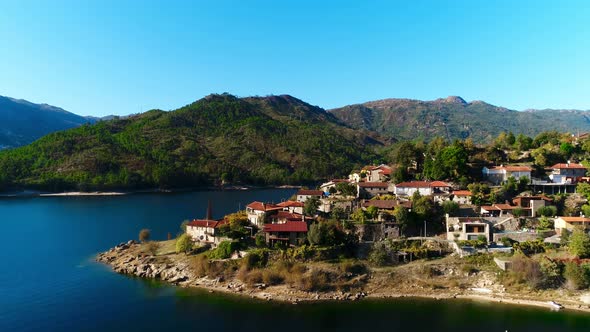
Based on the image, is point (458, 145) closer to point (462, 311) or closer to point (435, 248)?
point (435, 248)

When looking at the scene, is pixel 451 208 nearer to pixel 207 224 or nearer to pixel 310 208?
pixel 310 208

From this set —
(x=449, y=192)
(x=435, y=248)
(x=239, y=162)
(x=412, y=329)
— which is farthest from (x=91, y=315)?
(x=239, y=162)

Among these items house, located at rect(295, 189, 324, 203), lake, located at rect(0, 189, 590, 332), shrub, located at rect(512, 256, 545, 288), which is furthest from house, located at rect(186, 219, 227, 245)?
shrub, located at rect(512, 256, 545, 288)

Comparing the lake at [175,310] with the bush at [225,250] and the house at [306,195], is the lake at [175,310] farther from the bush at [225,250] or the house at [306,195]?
the house at [306,195]

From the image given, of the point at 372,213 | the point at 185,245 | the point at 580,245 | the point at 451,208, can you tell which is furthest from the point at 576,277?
→ the point at 185,245

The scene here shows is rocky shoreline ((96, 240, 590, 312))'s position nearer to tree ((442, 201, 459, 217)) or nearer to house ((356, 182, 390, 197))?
tree ((442, 201, 459, 217))

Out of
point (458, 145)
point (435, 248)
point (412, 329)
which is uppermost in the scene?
point (458, 145)
